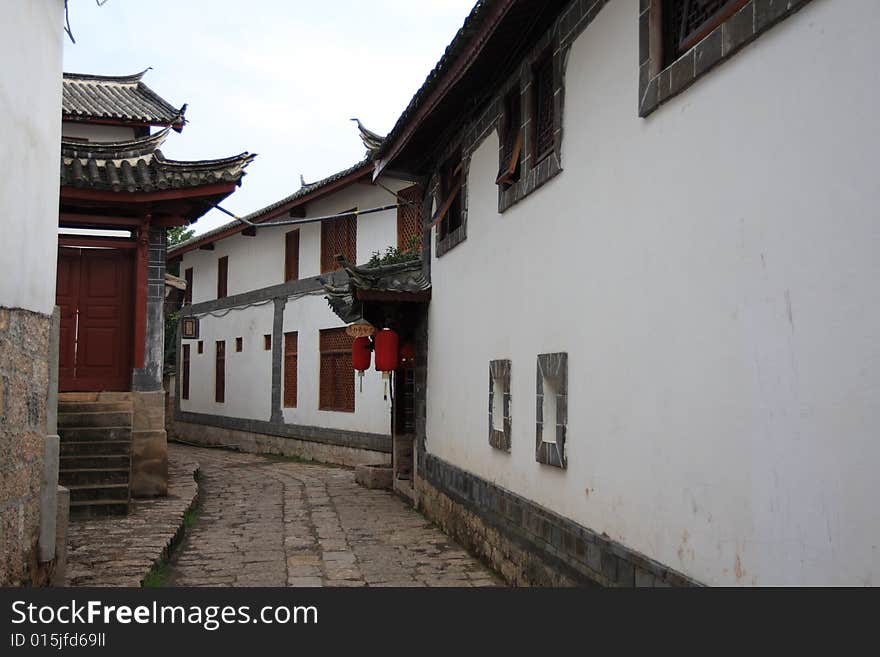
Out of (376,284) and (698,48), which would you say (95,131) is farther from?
(698,48)

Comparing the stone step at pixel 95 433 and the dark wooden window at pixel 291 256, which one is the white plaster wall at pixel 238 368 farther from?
the stone step at pixel 95 433

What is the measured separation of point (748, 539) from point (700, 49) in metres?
2.30

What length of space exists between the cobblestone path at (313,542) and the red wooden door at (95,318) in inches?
89.5

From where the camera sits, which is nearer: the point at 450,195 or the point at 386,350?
the point at 450,195

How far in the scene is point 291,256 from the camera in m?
19.4

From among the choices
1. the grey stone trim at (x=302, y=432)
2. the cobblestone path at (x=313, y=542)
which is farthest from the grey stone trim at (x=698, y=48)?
the grey stone trim at (x=302, y=432)

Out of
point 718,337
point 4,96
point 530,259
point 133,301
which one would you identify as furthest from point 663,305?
point 133,301

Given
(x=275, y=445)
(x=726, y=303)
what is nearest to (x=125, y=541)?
(x=726, y=303)

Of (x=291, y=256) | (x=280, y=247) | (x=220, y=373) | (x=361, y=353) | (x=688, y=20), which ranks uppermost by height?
(x=280, y=247)

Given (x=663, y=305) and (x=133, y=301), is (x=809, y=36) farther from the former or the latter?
(x=133, y=301)

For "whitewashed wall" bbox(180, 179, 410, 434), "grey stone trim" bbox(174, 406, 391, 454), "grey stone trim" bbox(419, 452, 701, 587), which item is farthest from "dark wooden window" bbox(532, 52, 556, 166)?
"grey stone trim" bbox(174, 406, 391, 454)

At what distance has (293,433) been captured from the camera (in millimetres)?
18891

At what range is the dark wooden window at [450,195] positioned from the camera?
9.80 metres

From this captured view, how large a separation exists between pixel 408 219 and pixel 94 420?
633cm
